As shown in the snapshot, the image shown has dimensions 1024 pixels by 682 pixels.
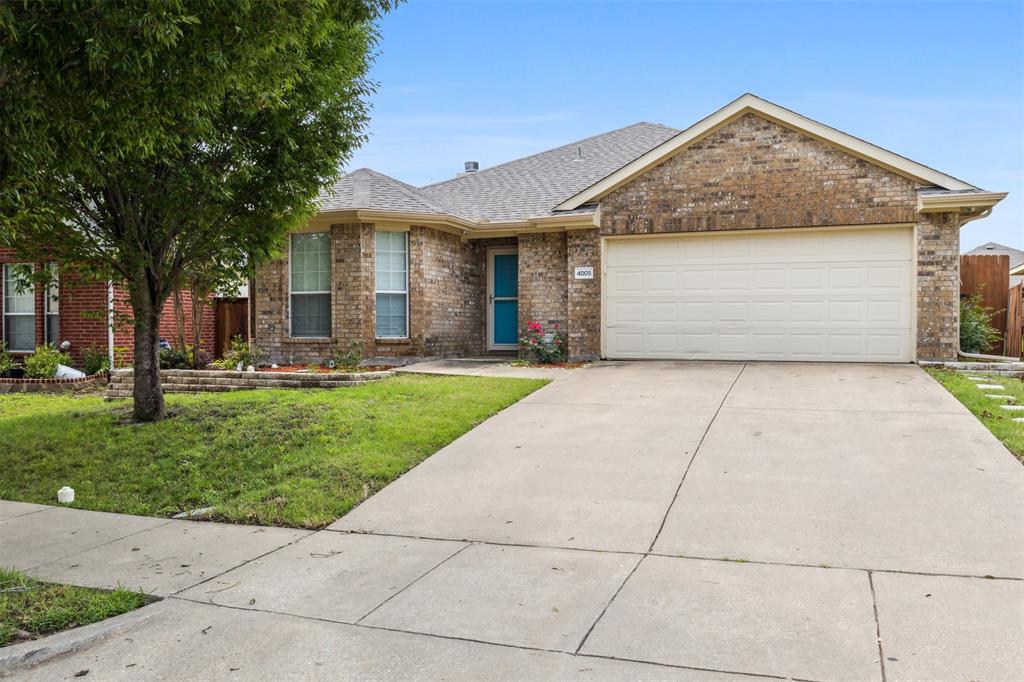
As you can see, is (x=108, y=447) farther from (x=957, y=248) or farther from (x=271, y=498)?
(x=957, y=248)

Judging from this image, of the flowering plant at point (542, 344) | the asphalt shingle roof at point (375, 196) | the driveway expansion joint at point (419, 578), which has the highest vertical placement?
the asphalt shingle roof at point (375, 196)

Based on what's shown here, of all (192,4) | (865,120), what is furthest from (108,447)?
(865,120)

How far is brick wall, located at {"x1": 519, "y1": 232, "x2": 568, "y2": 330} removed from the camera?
14133 mm

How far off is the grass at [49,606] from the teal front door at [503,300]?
1182 centimetres

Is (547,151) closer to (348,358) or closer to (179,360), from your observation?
(348,358)

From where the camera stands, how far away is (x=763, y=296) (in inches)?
500

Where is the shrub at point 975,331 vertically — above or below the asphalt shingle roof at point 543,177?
below

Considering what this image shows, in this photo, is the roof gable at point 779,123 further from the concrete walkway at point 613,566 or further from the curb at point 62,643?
the curb at point 62,643

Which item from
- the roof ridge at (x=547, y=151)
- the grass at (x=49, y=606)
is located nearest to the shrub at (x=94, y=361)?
the roof ridge at (x=547, y=151)

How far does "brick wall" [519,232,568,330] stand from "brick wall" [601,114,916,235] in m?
1.31

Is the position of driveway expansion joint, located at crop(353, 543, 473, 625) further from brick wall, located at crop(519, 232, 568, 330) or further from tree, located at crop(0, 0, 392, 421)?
brick wall, located at crop(519, 232, 568, 330)

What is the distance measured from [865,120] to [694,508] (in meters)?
13.5

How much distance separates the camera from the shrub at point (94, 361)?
14.4m

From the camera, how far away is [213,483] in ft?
21.7
